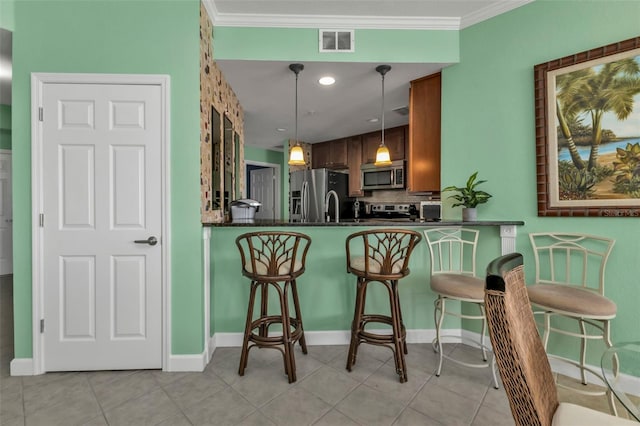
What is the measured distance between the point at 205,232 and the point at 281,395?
125 cm

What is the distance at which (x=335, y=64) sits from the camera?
2.52 meters

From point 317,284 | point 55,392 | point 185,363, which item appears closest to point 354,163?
point 317,284

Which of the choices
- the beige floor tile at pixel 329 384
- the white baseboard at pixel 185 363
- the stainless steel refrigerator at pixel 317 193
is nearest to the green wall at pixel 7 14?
the white baseboard at pixel 185 363

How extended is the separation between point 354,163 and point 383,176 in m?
0.67

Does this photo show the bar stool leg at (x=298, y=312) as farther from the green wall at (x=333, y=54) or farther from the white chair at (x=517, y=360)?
the green wall at (x=333, y=54)

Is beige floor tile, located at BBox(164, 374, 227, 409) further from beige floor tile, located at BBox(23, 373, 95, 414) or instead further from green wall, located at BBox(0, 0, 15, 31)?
green wall, located at BBox(0, 0, 15, 31)

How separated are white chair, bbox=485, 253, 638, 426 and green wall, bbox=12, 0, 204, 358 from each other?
1.91 m

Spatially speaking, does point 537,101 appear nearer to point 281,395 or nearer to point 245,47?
point 245,47

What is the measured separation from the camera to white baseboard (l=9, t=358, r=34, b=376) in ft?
6.52

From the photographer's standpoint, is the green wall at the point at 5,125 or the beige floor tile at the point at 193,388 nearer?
the beige floor tile at the point at 193,388

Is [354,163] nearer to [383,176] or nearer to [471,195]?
[383,176]

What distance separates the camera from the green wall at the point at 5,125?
4160 mm

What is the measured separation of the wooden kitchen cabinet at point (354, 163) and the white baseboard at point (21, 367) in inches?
171

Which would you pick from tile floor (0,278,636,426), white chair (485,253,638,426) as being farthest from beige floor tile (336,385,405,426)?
white chair (485,253,638,426)
